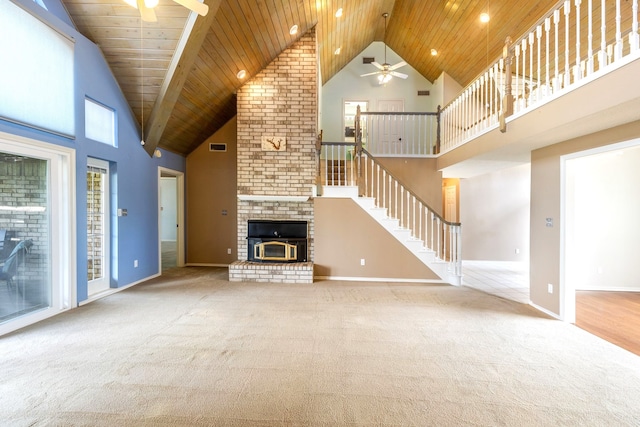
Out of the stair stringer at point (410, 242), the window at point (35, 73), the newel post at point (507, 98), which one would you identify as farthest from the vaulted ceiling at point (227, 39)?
the stair stringer at point (410, 242)

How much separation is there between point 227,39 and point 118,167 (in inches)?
101

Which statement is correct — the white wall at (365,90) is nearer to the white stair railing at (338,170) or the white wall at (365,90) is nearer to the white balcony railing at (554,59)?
the white stair railing at (338,170)

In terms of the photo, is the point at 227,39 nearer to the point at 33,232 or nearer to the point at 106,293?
the point at 33,232

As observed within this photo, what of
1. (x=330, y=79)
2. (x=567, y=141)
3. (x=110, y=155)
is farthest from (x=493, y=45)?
(x=110, y=155)

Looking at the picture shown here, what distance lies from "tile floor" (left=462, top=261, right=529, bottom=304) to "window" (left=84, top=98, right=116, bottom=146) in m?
6.32

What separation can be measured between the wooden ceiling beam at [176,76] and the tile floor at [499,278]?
5.62 m

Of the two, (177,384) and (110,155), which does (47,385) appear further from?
(110,155)

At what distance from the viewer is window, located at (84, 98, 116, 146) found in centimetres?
411

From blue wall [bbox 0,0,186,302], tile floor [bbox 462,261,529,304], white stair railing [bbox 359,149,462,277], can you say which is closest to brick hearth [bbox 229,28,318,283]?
white stair railing [bbox 359,149,462,277]

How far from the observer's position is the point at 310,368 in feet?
8.00

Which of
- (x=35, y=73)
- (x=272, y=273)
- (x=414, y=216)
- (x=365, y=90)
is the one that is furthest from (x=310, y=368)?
(x=365, y=90)

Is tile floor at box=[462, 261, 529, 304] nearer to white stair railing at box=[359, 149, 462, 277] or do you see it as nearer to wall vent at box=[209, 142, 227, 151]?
white stair railing at box=[359, 149, 462, 277]

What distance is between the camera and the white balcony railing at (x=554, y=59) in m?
2.41

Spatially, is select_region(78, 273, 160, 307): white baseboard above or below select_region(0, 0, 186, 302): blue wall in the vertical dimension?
below
